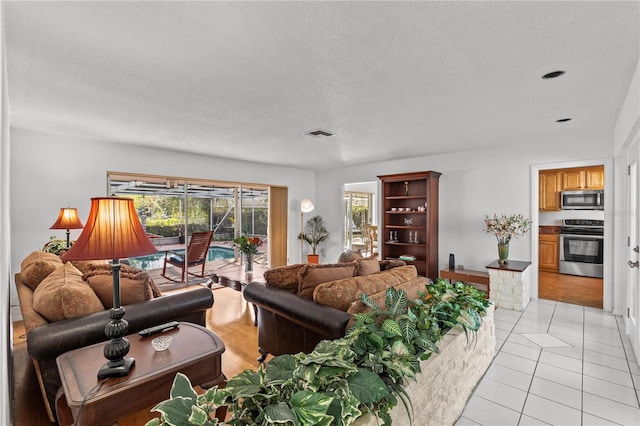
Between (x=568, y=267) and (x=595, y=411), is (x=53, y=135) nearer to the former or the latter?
(x=595, y=411)

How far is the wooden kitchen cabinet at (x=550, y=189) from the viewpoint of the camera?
6.15m

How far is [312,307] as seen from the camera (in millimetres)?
2297

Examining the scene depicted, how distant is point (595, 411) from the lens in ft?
6.91

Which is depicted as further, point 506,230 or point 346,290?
point 506,230

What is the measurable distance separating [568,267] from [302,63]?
21.9 feet

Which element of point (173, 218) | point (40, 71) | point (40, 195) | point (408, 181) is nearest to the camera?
point (40, 71)

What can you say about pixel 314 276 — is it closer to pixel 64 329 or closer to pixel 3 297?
pixel 64 329

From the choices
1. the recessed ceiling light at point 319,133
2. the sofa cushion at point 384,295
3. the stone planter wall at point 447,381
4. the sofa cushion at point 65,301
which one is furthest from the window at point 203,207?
the stone planter wall at point 447,381

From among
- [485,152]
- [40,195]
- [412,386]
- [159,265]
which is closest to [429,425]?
[412,386]

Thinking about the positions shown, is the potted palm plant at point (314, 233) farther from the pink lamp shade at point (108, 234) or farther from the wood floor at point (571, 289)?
the pink lamp shade at point (108, 234)

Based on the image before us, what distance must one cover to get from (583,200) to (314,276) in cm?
607

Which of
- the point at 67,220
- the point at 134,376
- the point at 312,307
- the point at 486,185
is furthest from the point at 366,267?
the point at 67,220

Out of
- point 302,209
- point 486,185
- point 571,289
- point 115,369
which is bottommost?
point 571,289

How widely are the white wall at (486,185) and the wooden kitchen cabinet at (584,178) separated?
198 cm
